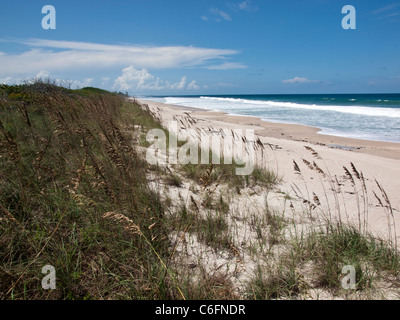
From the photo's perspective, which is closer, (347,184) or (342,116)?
(347,184)

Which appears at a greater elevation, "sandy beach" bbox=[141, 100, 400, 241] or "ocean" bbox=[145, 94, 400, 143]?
"ocean" bbox=[145, 94, 400, 143]

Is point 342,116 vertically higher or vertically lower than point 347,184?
higher

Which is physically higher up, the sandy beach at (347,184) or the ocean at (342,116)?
the ocean at (342,116)

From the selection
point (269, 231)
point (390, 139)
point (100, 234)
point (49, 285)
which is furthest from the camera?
point (390, 139)

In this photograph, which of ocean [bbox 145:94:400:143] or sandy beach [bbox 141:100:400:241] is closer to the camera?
sandy beach [bbox 141:100:400:241]

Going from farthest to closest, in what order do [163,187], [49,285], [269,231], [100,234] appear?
1. [163,187]
2. [269,231]
3. [100,234]
4. [49,285]

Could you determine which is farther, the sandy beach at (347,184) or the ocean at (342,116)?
the ocean at (342,116)

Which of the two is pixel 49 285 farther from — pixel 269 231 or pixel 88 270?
pixel 269 231

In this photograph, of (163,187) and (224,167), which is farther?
(224,167)

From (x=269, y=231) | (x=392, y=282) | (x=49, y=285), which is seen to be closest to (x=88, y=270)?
(x=49, y=285)
